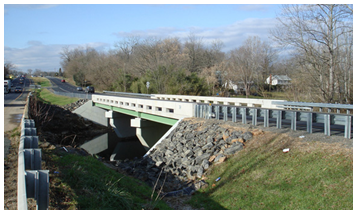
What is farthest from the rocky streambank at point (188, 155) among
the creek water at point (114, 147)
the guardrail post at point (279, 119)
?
the creek water at point (114, 147)

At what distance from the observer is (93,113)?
36.4m

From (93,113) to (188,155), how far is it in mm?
26485

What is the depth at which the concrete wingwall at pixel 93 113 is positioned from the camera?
36125mm

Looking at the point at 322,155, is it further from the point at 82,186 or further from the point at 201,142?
the point at 82,186

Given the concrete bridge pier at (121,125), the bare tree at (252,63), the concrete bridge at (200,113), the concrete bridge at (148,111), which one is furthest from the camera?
the bare tree at (252,63)

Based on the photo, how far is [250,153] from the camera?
412 inches

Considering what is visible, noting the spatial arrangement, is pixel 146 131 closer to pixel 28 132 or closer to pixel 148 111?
pixel 148 111

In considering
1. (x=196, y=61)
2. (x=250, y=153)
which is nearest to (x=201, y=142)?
(x=250, y=153)

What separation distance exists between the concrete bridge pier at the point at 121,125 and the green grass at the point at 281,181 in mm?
22409

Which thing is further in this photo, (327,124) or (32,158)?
(327,124)

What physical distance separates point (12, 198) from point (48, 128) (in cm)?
2595

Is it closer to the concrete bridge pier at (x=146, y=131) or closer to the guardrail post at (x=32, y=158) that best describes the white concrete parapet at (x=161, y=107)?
the concrete bridge pier at (x=146, y=131)

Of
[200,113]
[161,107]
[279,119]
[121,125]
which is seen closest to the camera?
[279,119]

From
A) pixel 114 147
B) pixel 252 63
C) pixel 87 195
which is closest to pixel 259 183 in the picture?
pixel 87 195
